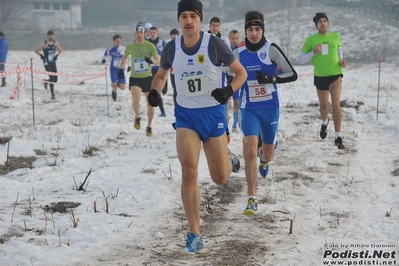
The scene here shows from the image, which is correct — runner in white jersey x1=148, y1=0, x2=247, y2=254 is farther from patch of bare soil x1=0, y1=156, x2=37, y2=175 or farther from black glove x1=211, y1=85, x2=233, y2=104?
patch of bare soil x1=0, y1=156, x2=37, y2=175

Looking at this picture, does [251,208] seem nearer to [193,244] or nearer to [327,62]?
[193,244]

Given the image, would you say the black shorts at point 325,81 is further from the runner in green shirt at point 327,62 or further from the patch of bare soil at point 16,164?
the patch of bare soil at point 16,164

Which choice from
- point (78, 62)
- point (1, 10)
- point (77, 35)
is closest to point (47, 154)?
point (78, 62)

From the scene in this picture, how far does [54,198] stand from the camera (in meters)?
6.26

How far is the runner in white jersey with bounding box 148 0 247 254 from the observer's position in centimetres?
495

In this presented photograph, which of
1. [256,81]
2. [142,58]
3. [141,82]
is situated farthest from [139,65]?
[256,81]

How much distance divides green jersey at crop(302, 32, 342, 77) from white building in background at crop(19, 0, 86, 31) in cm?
6003

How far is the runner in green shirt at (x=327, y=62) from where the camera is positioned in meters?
9.22

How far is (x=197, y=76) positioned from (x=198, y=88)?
10 cm

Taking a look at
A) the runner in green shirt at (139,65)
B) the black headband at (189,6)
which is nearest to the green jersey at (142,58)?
the runner in green shirt at (139,65)

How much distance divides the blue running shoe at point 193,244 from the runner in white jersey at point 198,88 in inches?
12.5

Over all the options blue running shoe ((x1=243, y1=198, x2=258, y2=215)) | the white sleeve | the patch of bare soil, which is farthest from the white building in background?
blue running shoe ((x1=243, y1=198, x2=258, y2=215))

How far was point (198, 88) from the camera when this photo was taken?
16.5ft

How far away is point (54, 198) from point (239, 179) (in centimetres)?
243
